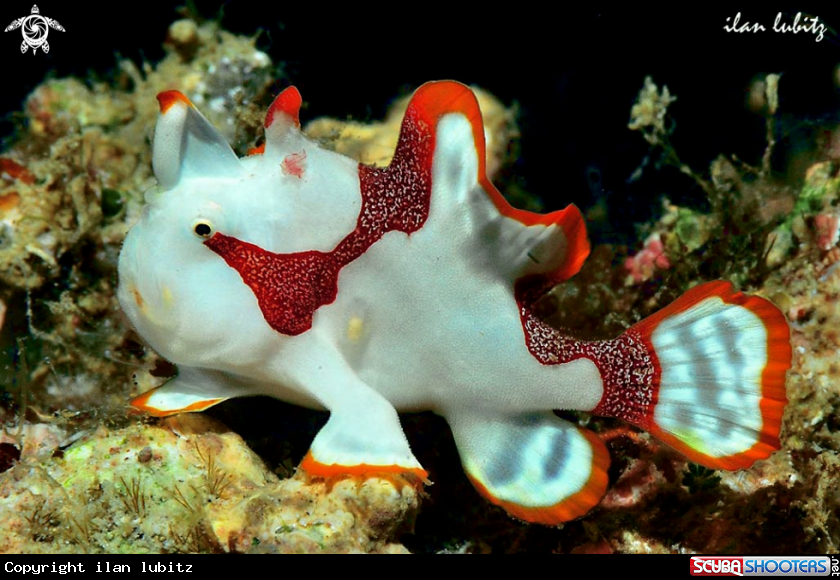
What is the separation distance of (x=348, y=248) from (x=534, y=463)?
127 centimetres

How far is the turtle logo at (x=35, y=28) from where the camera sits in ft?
15.1

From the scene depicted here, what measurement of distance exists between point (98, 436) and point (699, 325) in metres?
2.69

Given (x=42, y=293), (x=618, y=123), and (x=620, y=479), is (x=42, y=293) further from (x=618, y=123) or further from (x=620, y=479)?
(x=618, y=123)

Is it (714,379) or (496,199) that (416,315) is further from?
(714,379)

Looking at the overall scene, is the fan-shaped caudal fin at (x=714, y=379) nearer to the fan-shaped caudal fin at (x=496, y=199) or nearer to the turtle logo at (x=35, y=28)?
the fan-shaped caudal fin at (x=496, y=199)

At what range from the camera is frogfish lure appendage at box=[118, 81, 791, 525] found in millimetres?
2393

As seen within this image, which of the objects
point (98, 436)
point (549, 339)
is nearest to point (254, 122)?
point (98, 436)

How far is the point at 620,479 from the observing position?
2996 mm

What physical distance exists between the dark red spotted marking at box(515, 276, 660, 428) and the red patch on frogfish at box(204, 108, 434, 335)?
2.09 feet

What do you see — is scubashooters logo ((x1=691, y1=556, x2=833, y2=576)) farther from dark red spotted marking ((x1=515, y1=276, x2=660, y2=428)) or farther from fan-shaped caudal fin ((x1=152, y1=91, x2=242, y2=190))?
fan-shaped caudal fin ((x1=152, y1=91, x2=242, y2=190))

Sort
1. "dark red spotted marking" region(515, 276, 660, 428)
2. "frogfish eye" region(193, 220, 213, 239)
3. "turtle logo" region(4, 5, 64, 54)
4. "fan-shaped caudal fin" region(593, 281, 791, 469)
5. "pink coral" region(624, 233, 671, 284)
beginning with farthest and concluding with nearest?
1. "turtle logo" region(4, 5, 64, 54)
2. "pink coral" region(624, 233, 671, 284)
3. "dark red spotted marking" region(515, 276, 660, 428)
4. "fan-shaped caudal fin" region(593, 281, 791, 469)
5. "frogfish eye" region(193, 220, 213, 239)

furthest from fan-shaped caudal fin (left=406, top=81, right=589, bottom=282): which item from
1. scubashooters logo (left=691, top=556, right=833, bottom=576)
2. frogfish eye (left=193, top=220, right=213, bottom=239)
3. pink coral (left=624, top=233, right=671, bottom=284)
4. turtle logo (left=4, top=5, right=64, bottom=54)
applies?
turtle logo (left=4, top=5, right=64, bottom=54)

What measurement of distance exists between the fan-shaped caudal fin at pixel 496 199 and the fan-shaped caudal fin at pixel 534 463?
0.74 m

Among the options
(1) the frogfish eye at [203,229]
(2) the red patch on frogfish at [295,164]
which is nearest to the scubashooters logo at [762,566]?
(2) the red patch on frogfish at [295,164]
